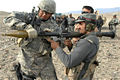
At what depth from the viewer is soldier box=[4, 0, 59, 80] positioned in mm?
3537

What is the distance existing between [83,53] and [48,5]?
4.12 feet

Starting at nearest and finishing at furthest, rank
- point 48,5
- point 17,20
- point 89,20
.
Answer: point 89,20 → point 17,20 → point 48,5

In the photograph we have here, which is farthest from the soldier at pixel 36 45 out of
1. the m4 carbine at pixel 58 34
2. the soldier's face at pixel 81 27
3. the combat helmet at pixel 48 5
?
the soldier's face at pixel 81 27

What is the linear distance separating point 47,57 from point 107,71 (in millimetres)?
3983

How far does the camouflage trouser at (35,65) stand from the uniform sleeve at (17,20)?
57cm

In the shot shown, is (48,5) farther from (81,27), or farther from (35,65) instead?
(35,65)

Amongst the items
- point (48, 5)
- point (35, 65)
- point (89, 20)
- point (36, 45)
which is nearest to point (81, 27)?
point (89, 20)

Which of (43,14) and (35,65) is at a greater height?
(43,14)

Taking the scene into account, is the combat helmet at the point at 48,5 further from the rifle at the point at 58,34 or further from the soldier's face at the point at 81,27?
the soldier's face at the point at 81,27

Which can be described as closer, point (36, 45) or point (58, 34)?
point (58, 34)

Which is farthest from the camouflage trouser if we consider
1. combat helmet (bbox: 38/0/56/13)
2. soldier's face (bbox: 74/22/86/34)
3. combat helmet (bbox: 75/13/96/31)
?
combat helmet (bbox: 75/13/96/31)

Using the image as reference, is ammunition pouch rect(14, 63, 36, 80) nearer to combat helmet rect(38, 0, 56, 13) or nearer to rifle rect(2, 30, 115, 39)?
rifle rect(2, 30, 115, 39)

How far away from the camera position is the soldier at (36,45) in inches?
139

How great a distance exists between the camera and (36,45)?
144 inches
